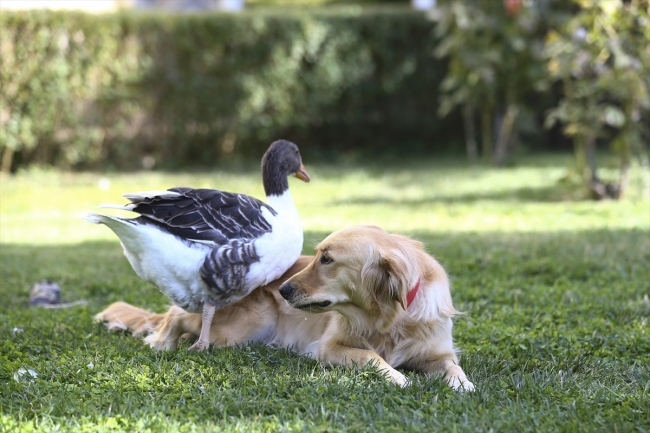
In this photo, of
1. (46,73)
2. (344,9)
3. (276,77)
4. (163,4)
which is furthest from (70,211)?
(163,4)

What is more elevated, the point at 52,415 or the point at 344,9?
the point at 344,9

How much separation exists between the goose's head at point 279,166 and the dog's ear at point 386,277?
110 centimetres

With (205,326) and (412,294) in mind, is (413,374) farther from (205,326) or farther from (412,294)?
(205,326)

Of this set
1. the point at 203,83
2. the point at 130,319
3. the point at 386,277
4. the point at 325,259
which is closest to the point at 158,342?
the point at 130,319

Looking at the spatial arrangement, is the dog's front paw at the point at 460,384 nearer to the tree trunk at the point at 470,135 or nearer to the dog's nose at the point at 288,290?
the dog's nose at the point at 288,290

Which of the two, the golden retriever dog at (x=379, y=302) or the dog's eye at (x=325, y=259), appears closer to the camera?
the golden retriever dog at (x=379, y=302)

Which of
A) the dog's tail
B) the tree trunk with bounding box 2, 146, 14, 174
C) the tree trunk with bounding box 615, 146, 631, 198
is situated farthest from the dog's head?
the tree trunk with bounding box 2, 146, 14, 174

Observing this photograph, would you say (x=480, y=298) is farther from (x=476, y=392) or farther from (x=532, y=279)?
(x=476, y=392)

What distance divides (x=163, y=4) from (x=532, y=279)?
18195 millimetres

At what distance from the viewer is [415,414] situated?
3.12 meters

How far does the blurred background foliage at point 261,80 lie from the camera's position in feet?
37.4

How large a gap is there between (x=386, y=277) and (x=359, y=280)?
0.44 ft

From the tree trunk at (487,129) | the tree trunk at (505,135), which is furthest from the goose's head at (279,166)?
the tree trunk at (487,129)

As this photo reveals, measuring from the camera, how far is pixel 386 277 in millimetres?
3672
